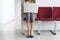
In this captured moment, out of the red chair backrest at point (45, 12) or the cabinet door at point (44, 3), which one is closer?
the red chair backrest at point (45, 12)

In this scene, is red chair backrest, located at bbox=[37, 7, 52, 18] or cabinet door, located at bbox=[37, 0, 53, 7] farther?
cabinet door, located at bbox=[37, 0, 53, 7]

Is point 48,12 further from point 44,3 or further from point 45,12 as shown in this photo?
point 44,3

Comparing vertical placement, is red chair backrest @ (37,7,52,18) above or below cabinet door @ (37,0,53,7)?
below

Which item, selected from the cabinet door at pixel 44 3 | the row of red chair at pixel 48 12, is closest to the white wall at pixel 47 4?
the cabinet door at pixel 44 3

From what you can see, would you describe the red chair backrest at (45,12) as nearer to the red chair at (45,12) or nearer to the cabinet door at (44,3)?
the red chair at (45,12)

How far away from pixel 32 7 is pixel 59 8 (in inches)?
46.7

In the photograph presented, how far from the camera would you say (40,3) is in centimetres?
390

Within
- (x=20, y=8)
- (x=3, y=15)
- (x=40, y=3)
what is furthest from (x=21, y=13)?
(x=3, y=15)

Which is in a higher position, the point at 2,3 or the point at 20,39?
the point at 2,3

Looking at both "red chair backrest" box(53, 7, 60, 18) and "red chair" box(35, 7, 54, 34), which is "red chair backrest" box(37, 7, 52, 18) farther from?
"red chair backrest" box(53, 7, 60, 18)

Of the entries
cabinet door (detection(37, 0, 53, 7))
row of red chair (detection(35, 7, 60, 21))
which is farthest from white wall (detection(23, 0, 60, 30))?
row of red chair (detection(35, 7, 60, 21))

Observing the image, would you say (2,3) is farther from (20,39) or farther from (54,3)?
(54,3)

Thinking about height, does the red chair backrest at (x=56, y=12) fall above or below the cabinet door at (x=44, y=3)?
below

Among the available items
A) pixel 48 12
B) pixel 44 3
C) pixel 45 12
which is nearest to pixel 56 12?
pixel 48 12
